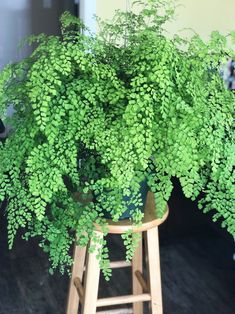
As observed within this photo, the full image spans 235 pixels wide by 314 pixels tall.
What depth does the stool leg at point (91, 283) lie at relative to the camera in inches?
53.4

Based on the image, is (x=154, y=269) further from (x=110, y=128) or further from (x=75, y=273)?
(x=110, y=128)

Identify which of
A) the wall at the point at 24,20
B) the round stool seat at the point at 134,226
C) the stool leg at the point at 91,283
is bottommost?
the stool leg at the point at 91,283

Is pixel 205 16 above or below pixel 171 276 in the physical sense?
above

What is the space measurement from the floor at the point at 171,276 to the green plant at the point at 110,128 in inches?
38.8

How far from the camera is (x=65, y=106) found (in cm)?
106

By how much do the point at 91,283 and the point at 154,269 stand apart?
21 centimetres

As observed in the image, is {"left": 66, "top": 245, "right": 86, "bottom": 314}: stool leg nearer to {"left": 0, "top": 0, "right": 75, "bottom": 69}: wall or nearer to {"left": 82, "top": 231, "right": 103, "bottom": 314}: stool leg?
{"left": 82, "top": 231, "right": 103, "bottom": 314}: stool leg

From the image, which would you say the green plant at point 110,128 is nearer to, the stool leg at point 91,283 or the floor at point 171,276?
the stool leg at point 91,283

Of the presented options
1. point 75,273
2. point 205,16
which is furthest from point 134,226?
point 205,16

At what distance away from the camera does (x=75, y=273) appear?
61.9 inches

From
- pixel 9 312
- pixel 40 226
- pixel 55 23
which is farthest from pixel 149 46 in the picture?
pixel 55 23

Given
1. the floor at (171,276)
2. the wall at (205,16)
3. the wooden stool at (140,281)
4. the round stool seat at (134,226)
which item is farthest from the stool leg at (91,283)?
the wall at (205,16)

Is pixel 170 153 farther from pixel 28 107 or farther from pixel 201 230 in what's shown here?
pixel 201 230

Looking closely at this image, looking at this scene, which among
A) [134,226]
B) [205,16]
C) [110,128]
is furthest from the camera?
[205,16]
